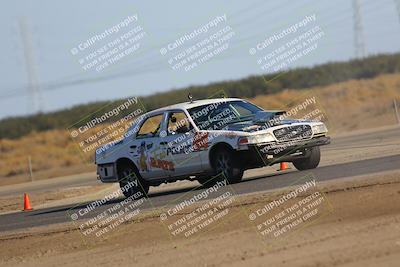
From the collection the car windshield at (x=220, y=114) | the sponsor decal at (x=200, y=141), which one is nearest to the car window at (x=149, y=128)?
the car windshield at (x=220, y=114)

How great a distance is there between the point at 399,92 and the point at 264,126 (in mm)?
41167

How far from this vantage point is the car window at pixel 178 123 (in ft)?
58.9

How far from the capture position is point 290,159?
17.6 meters

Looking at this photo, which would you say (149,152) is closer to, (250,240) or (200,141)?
(200,141)

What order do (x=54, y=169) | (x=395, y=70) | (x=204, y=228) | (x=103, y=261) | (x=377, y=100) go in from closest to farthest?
1. (x=103, y=261)
2. (x=204, y=228)
3. (x=54, y=169)
4. (x=377, y=100)
5. (x=395, y=70)

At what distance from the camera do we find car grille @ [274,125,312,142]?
1719 cm

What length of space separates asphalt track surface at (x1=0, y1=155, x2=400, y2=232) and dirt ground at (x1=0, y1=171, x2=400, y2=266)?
1.24 m

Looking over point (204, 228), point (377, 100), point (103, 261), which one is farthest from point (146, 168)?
point (377, 100)

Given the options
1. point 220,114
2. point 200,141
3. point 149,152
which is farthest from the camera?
point 149,152

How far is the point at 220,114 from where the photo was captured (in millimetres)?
18125

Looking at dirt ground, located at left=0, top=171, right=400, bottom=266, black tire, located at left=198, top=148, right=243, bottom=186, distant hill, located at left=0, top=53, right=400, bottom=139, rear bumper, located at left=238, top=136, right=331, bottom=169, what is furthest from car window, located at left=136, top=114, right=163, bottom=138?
distant hill, located at left=0, top=53, right=400, bottom=139

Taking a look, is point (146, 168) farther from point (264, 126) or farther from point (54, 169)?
point (54, 169)

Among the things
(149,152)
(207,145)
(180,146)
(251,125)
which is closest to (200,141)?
(207,145)

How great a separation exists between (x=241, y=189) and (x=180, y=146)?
6.57 ft
